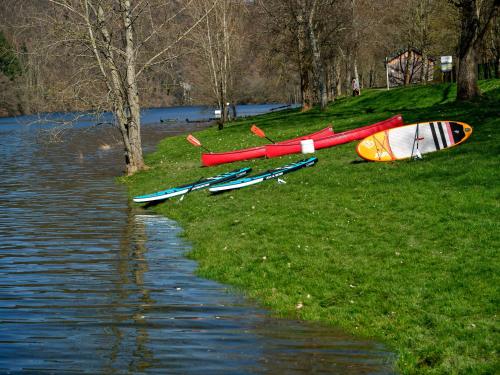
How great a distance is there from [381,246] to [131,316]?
17.4ft

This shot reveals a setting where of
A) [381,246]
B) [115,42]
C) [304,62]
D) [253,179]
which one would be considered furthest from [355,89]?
[381,246]

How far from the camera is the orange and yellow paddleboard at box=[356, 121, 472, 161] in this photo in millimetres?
21703

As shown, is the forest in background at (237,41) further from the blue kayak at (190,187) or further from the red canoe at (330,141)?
the blue kayak at (190,187)

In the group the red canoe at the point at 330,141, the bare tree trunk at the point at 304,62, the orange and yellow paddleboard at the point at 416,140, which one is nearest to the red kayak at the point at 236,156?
the red canoe at the point at 330,141

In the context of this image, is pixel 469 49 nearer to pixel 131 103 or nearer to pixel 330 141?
pixel 330 141

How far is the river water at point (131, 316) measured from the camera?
9.29 metres

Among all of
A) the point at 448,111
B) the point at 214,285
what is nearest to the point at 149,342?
the point at 214,285

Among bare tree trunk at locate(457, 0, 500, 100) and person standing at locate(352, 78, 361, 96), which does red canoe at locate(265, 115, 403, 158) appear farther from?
person standing at locate(352, 78, 361, 96)

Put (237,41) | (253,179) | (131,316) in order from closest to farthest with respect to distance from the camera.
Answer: (131,316) → (253,179) → (237,41)

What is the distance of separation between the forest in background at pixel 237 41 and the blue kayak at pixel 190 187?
722 centimetres

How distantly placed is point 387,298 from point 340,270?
1728 millimetres

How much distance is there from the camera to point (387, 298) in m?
11.2

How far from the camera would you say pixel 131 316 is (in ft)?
37.5

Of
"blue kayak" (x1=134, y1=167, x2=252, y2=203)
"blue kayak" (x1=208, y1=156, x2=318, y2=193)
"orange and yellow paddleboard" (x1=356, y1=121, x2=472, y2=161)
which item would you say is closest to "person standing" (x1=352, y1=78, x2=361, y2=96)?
"blue kayak" (x1=134, y1=167, x2=252, y2=203)
